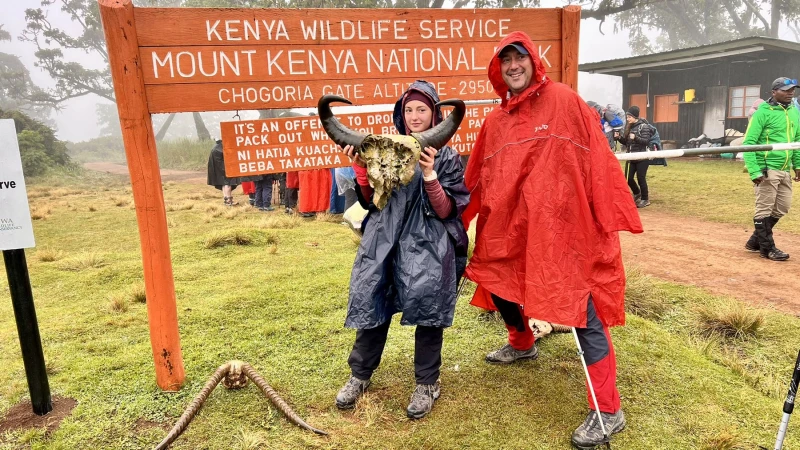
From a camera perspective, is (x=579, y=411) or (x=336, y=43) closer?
(x=579, y=411)

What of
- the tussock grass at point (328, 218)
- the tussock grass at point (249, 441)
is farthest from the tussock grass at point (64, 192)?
the tussock grass at point (249, 441)

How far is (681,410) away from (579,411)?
68cm

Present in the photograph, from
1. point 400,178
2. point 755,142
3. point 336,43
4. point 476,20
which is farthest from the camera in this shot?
point 755,142

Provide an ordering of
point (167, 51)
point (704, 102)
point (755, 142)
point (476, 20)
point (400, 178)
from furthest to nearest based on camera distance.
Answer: point (704, 102), point (755, 142), point (476, 20), point (167, 51), point (400, 178)

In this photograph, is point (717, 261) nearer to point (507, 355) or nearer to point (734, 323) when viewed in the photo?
point (734, 323)

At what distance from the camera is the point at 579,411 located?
321 centimetres

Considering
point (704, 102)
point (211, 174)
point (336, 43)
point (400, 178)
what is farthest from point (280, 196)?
point (704, 102)

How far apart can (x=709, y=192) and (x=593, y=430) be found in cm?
1193

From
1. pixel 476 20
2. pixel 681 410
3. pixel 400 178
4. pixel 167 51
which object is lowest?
pixel 681 410

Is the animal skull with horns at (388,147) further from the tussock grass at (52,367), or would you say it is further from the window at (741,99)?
the window at (741,99)

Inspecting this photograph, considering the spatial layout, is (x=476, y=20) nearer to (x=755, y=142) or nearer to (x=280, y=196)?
(x=755, y=142)

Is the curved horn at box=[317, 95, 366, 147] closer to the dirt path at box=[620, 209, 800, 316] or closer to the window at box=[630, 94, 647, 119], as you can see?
the dirt path at box=[620, 209, 800, 316]

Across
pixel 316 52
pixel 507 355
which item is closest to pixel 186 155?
pixel 316 52

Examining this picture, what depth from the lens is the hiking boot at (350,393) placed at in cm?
323
